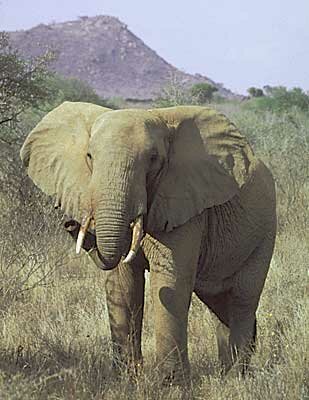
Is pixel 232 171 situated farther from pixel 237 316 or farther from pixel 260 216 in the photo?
pixel 237 316

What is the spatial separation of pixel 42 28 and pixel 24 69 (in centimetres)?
6879

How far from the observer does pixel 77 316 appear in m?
7.21

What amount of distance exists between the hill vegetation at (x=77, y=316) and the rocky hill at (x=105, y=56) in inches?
2199

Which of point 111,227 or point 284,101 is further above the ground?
point 284,101

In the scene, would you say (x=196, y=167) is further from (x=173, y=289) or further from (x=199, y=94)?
(x=199, y=94)

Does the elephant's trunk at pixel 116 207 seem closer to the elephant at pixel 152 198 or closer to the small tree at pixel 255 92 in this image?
the elephant at pixel 152 198

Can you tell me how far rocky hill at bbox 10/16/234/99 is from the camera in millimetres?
71188

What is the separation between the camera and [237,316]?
21.4ft

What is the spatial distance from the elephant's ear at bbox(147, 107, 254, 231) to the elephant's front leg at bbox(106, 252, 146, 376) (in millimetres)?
465

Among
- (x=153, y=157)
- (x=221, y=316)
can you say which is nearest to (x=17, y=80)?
(x=221, y=316)

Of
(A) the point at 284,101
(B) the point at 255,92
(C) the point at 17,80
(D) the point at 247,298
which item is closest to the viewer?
(D) the point at 247,298

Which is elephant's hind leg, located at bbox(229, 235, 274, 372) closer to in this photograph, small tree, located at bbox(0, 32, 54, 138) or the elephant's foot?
the elephant's foot

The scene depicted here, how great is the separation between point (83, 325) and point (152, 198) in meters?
1.89

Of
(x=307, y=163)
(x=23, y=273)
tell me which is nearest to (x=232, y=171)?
(x=23, y=273)
